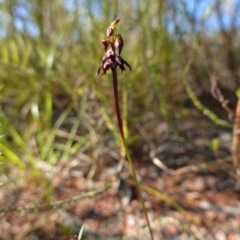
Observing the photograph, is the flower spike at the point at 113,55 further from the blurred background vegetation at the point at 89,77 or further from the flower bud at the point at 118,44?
the blurred background vegetation at the point at 89,77

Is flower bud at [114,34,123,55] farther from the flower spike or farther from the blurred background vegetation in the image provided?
the blurred background vegetation

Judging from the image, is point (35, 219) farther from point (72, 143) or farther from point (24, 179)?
point (72, 143)

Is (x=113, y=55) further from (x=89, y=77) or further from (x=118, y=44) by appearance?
(x=89, y=77)

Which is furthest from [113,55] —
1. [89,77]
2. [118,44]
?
[89,77]

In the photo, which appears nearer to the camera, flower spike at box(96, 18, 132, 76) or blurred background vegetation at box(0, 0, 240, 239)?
flower spike at box(96, 18, 132, 76)

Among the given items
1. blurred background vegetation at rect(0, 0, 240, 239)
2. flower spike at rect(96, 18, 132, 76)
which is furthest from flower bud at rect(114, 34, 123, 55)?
blurred background vegetation at rect(0, 0, 240, 239)

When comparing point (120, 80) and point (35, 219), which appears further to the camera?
point (120, 80)

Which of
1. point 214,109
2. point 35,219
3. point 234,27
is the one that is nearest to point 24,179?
point 35,219

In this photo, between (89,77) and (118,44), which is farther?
(89,77)
